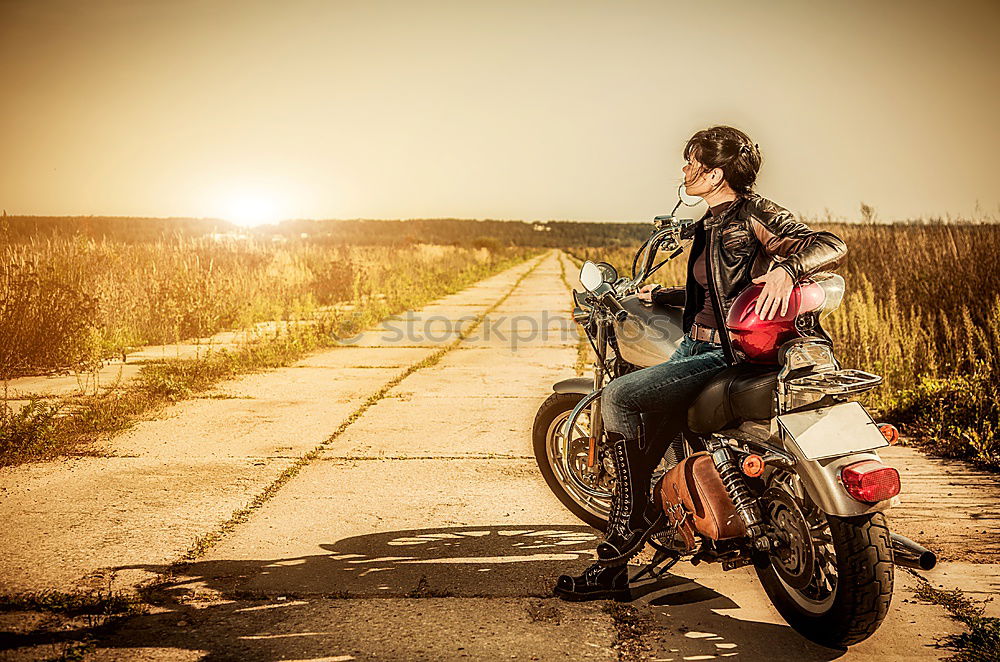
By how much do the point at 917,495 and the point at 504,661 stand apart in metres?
3.17

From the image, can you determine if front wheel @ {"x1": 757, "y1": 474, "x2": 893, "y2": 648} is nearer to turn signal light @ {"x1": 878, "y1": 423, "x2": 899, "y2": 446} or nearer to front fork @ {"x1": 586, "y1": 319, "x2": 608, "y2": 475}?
turn signal light @ {"x1": 878, "y1": 423, "x2": 899, "y2": 446}

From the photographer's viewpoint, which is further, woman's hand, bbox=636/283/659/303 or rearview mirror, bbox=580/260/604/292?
rearview mirror, bbox=580/260/604/292

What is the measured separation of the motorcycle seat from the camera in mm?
3271

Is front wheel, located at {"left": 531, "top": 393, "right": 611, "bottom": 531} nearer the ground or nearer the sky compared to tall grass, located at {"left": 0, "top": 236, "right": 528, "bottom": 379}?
nearer the ground

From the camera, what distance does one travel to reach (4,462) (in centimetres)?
618

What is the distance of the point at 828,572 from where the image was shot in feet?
11.0

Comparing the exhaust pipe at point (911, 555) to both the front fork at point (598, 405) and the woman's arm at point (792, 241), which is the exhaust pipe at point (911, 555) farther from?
the front fork at point (598, 405)

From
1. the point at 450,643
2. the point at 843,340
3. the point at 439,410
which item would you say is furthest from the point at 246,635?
the point at 843,340

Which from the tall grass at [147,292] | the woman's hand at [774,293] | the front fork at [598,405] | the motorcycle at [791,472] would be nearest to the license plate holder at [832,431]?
the motorcycle at [791,472]

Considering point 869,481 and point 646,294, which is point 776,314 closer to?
point 869,481

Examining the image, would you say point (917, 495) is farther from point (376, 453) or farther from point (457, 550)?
point (376, 453)

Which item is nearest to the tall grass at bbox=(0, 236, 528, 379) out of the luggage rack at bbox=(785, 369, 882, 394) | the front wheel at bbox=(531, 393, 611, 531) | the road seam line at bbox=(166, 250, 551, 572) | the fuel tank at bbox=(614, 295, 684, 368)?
the road seam line at bbox=(166, 250, 551, 572)

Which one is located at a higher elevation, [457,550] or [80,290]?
[80,290]

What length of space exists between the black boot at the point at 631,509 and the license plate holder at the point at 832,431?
2.64 feet
